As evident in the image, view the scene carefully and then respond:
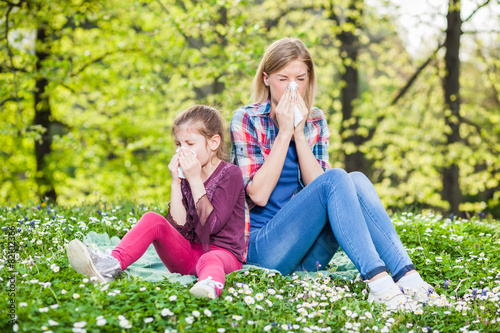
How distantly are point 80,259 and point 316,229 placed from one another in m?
1.45

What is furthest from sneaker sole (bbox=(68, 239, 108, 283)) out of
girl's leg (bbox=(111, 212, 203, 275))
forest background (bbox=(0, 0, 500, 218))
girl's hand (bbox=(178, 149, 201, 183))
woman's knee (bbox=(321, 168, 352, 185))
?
forest background (bbox=(0, 0, 500, 218))

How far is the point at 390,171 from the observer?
11.7m

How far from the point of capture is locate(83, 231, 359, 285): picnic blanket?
297 cm

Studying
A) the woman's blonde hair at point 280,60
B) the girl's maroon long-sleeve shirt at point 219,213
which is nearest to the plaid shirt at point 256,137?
the woman's blonde hair at point 280,60

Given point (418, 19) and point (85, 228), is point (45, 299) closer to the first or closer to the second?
point (85, 228)

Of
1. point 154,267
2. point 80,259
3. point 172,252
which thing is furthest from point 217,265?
point 154,267

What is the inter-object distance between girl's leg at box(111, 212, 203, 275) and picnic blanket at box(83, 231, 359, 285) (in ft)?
→ 0.31

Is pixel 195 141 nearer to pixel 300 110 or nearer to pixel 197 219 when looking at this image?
pixel 197 219

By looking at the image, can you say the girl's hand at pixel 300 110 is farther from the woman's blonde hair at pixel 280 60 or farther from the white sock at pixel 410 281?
the white sock at pixel 410 281

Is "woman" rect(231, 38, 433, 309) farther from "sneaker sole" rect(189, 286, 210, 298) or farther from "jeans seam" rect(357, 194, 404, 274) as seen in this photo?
"sneaker sole" rect(189, 286, 210, 298)

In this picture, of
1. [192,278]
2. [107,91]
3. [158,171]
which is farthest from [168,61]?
[192,278]

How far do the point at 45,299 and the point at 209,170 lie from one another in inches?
50.6

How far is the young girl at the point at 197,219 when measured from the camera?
2.68 metres

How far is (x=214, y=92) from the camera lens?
35.6 feet
